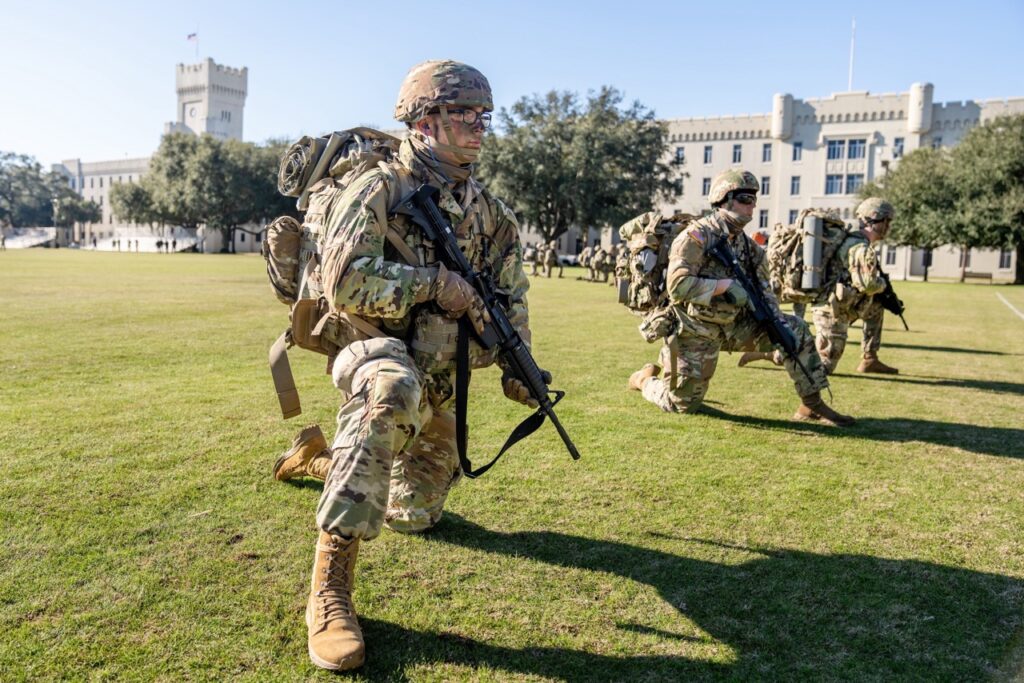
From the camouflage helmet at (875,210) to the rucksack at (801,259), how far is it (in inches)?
11.4

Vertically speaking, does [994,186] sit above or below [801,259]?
above

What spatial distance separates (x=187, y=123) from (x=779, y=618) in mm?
148668

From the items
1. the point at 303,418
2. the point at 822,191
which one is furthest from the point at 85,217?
the point at 303,418

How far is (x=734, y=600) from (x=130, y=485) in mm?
3761

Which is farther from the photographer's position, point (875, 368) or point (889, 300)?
point (889, 300)

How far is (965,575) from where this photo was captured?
4.03 meters

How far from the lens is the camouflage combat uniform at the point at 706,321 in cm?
707

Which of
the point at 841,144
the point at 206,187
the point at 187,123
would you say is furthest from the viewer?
the point at 187,123

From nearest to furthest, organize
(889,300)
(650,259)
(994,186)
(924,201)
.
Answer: (650,259) < (889,300) < (994,186) < (924,201)

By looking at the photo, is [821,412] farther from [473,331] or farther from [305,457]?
[305,457]

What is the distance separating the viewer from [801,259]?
10781 millimetres

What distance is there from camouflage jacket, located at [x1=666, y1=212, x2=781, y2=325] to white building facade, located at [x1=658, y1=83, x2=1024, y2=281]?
5797 centimetres

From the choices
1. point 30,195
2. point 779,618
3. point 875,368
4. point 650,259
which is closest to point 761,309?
point 650,259

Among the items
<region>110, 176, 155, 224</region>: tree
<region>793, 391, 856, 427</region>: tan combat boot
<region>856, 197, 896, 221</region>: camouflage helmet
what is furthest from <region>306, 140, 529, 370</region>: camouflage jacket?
<region>110, 176, 155, 224</region>: tree
